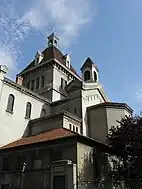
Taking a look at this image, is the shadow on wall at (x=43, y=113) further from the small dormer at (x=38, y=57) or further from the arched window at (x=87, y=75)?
the small dormer at (x=38, y=57)

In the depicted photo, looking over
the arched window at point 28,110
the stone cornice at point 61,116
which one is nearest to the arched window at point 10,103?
the arched window at point 28,110

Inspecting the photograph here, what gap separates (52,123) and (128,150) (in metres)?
10.4

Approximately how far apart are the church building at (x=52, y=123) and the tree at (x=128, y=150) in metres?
1.46

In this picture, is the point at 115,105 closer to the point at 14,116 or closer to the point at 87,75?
the point at 87,75

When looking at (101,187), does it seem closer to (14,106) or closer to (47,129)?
(47,129)

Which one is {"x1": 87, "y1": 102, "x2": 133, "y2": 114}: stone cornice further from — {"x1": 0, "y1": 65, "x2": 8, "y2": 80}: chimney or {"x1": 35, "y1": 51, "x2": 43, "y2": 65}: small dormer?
{"x1": 35, "y1": 51, "x2": 43, "y2": 65}: small dormer

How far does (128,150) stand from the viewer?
2020cm

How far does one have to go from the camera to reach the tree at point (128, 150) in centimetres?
1892

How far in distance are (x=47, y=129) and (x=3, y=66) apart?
30.7 feet

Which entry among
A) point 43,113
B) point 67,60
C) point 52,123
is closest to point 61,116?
point 52,123

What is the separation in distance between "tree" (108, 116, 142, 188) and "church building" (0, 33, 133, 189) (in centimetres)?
146

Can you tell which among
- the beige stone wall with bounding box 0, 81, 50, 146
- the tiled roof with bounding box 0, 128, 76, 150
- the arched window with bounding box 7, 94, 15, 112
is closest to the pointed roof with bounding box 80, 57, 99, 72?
the beige stone wall with bounding box 0, 81, 50, 146

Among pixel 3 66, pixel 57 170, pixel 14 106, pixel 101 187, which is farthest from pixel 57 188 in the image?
pixel 3 66

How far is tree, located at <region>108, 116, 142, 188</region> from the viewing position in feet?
62.1
